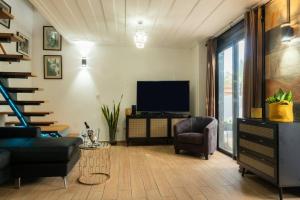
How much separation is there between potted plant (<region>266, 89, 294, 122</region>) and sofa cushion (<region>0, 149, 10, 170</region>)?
314 cm

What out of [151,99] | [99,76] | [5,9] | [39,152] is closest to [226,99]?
[151,99]

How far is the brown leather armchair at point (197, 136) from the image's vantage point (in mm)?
4523

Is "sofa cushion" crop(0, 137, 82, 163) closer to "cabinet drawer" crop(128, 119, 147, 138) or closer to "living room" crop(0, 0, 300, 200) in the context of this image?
"living room" crop(0, 0, 300, 200)

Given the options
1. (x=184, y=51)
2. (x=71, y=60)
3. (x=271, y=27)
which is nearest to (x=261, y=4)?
(x=271, y=27)

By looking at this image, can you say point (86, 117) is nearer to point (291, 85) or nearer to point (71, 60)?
point (71, 60)

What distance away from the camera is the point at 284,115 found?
2.81 m

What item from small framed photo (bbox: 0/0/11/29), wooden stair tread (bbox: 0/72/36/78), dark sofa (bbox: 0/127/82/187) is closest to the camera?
dark sofa (bbox: 0/127/82/187)

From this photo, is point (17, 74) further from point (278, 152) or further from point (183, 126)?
point (278, 152)

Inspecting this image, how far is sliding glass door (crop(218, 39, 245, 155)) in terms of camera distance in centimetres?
461

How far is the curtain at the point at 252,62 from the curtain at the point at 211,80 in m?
1.45

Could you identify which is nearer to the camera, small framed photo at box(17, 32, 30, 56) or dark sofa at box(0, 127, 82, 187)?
dark sofa at box(0, 127, 82, 187)

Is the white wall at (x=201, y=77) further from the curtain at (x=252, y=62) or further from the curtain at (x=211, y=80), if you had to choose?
the curtain at (x=252, y=62)

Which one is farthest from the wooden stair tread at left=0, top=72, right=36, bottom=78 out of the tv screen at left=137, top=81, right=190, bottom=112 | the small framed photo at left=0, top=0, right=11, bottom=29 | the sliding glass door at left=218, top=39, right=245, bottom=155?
the sliding glass door at left=218, top=39, right=245, bottom=155

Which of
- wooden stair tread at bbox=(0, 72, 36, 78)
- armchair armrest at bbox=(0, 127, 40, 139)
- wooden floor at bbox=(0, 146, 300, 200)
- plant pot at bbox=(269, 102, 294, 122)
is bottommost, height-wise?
wooden floor at bbox=(0, 146, 300, 200)
